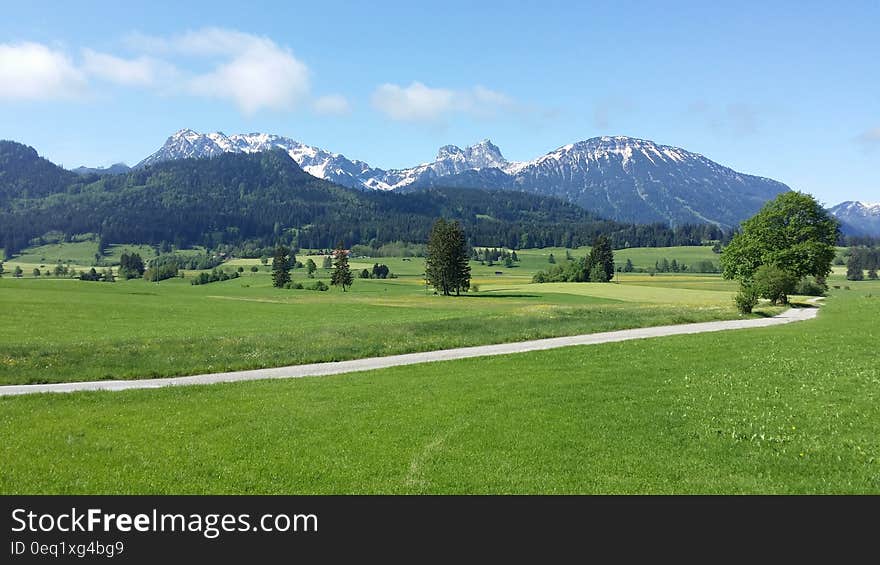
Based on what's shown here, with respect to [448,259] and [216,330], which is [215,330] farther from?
[448,259]

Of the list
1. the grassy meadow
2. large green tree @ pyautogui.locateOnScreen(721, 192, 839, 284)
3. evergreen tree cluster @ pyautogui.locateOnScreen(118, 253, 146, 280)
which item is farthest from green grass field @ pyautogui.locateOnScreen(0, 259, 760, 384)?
evergreen tree cluster @ pyautogui.locateOnScreen(118, 253, 146, 280)

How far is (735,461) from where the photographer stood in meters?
13.8

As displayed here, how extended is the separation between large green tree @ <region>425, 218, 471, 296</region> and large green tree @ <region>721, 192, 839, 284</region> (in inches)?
1959

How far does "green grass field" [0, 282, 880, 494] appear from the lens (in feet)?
41.2

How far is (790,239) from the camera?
79.6 m

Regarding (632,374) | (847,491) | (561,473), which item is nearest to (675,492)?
(561,473)

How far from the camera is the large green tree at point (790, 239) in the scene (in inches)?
3041

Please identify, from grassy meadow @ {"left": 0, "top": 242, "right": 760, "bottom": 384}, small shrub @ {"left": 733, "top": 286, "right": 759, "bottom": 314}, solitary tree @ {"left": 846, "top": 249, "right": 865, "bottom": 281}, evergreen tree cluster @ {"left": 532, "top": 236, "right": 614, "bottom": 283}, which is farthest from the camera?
solitary tree @ {"left": 846, "top": 249, "right": 865, "bottom": 281}

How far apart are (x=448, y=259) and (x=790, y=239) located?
192 feet

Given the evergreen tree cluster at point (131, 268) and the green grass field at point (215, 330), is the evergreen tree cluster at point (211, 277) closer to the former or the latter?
the evergreen tree cluster at point (131, 268)

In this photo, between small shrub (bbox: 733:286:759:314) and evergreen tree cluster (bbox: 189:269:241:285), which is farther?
evergreen tree cluster (bbox: 189:269:241:285)

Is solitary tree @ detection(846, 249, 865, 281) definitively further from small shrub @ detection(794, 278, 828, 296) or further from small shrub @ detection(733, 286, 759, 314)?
small shrub @ detection(733, 286, 759, 314)

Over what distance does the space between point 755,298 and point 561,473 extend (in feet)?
202

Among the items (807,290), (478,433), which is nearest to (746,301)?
(807,290)
